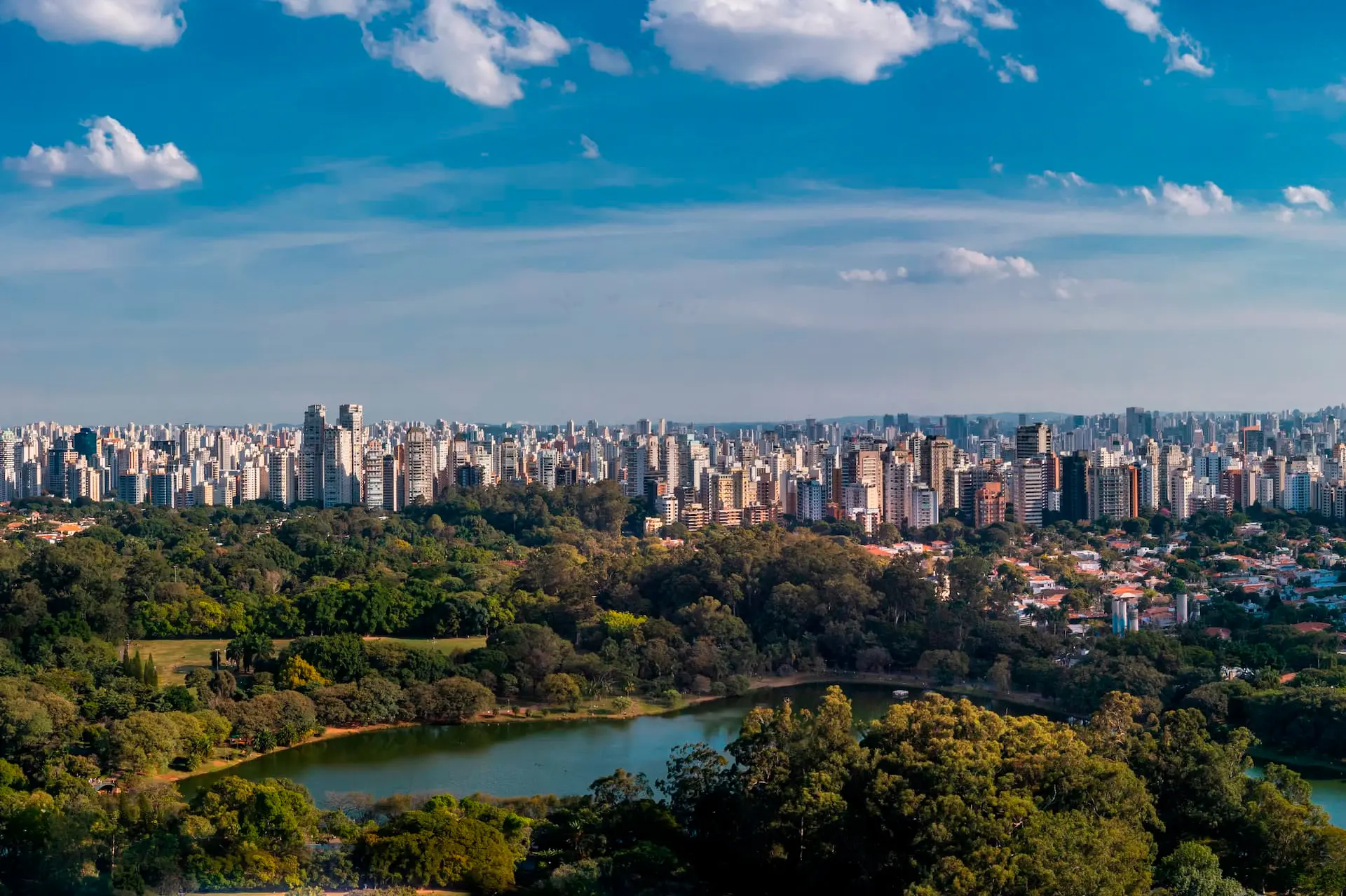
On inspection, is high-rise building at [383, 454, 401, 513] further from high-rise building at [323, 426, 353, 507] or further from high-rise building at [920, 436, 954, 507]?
high-rise building at [920, 436, 954, 507]

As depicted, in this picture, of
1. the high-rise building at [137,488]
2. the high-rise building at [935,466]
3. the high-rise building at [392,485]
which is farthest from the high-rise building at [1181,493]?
the high-rise building at [137,488]

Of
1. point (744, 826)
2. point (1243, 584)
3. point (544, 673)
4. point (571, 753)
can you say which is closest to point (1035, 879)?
point (744, 826)

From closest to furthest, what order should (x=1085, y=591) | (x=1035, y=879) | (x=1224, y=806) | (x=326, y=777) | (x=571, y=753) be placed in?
(x=1035, y=879)
(x=1224, y=806)
(x=326, y=777)
(x=571, y=753)
(x=1085, y=591)

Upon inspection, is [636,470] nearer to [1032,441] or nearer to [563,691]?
[1032,441]

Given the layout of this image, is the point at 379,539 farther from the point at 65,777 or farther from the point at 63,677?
the point at 65,777

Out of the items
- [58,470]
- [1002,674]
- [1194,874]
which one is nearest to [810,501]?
[1002,674]

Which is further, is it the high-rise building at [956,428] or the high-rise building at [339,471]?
the high-rise building at [956,428]

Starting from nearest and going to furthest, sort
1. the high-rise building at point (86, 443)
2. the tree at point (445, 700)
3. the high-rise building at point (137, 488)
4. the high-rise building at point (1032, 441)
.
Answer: the tree at point (445, 700)
the high-rise building at point (1032, 441)
the high-rise building at point (137, 488)
the high-rise building at point (86, 443)

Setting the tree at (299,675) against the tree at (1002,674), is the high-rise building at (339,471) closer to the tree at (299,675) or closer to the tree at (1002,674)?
the tree at (299,675)
